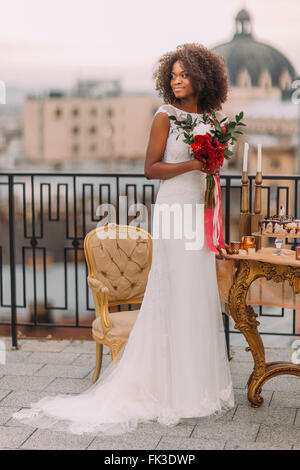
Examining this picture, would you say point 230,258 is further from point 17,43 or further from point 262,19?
point 262,19

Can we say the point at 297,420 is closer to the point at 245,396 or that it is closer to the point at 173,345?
the point at 245,396

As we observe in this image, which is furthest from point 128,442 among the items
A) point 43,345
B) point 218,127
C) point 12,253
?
point 12,253

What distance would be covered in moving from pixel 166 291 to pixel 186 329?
8.7 inches

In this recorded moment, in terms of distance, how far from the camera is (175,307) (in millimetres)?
3367

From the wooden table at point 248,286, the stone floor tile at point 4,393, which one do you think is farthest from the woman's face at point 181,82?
the stone floor tile at point 4,393

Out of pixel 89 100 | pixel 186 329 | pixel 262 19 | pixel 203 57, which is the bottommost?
pixel 186 329

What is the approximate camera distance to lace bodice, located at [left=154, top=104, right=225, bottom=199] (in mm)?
3256

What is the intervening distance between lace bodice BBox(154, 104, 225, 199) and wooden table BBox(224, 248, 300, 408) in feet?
1.39

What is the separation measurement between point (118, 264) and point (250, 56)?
66.8 metres

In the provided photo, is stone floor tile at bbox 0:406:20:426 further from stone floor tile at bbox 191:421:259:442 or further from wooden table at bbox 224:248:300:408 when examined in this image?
wooden table at bbox 224:248:300:408

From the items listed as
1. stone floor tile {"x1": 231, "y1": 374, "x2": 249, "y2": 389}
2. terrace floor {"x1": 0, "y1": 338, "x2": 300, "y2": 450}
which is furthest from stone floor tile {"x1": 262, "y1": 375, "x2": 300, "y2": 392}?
stone floor tile {"x1": 231, "y1": 374, "x2": 249, "y2": 389}

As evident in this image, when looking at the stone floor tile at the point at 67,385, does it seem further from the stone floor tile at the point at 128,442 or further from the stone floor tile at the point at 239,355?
the stone floor tile at the point at 239,355

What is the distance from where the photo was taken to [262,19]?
6606 cm
